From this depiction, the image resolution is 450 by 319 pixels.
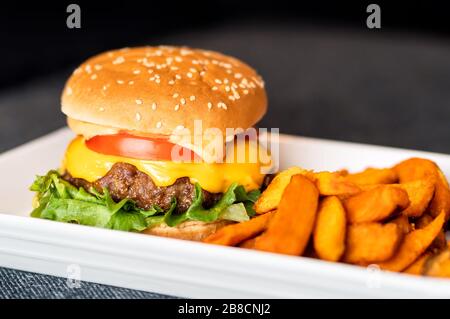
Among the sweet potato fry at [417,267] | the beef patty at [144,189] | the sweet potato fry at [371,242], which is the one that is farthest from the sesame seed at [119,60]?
the sweet potato fry at [417,267]

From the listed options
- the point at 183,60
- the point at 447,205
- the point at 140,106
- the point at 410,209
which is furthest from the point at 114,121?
the point at 447,205

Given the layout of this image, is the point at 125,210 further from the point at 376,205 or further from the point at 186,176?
the point at 376,205

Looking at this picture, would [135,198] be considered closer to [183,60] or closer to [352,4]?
[183,60]

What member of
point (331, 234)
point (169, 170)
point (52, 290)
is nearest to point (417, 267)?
point (331, 234)

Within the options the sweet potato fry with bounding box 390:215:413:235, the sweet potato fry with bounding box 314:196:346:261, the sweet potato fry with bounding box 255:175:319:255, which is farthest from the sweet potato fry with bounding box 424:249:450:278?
the sweet potato fry with bounding box 255:175:319:255

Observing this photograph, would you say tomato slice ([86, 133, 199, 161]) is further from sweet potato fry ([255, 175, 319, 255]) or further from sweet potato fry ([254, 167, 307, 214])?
sweet potato fry ([255, 175, 319, 255])

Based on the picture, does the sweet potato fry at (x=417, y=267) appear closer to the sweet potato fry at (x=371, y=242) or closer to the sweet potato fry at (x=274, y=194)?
the sweet potato fry at (x=371, y=242)
